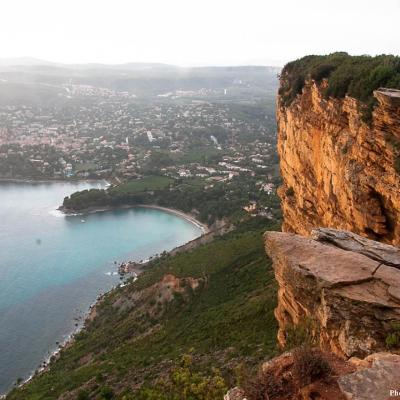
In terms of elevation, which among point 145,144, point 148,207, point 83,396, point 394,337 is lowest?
point 145,144

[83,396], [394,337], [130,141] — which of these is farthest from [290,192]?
[130,141]

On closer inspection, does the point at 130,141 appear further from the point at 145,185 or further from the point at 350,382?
the point at 350,382

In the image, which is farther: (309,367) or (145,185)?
(145,185)

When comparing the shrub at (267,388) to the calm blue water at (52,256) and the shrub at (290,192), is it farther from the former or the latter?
the calm blue water at (52,256)

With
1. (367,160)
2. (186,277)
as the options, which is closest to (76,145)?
(186,277)

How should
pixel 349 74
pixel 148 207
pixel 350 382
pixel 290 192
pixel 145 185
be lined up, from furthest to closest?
pixel 145 185 → pixel 148 207 → pixel 290 192 → pixel 349 74 → pixel 350 382

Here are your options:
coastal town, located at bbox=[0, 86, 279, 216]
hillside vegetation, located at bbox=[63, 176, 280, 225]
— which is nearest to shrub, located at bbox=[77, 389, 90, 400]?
coastal town, located at bbox=[0, 86, 279, 216]
